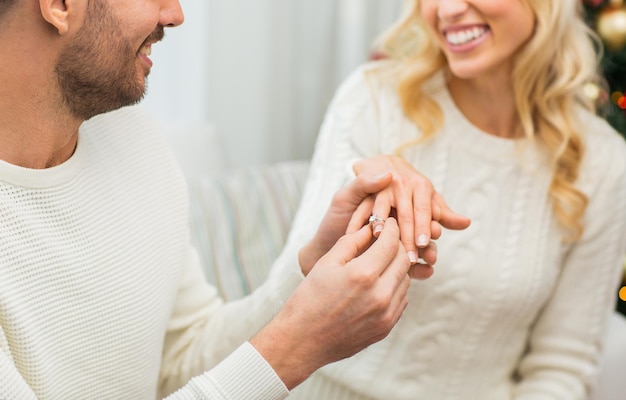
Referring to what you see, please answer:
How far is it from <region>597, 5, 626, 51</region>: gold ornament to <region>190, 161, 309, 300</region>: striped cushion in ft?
3.28

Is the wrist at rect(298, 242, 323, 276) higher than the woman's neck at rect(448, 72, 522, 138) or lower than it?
lower

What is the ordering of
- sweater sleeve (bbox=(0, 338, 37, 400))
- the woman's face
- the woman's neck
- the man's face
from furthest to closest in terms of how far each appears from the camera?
1. the woman's neck
2. the woman's face
3. the man's face
4. sweater sleeve (bbox=(0, 338, 37, 400))

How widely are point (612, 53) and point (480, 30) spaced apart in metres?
0.98

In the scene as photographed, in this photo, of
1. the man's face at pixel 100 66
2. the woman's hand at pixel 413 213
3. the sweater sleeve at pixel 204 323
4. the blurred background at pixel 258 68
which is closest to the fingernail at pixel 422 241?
the woman's hand at pixel 413 213

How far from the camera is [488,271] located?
149 cm

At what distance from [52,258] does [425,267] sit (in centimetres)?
55

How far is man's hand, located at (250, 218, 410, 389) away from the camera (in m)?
0.99

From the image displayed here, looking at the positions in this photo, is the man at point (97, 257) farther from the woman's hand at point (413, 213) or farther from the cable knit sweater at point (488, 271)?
→ the cable knit sweater at point (488, 271)

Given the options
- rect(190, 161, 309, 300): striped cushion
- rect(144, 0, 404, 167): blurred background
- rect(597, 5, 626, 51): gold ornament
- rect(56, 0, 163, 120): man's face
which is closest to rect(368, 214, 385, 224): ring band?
rect(56, 0, 163, 120): man's face

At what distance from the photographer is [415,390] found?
1.52m

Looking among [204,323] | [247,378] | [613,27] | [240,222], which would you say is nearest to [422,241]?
[247,378]

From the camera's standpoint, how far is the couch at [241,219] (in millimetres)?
1794

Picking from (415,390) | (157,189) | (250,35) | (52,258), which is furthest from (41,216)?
(250,35)

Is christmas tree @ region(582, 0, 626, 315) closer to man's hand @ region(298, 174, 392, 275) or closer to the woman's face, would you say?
the woman's face
